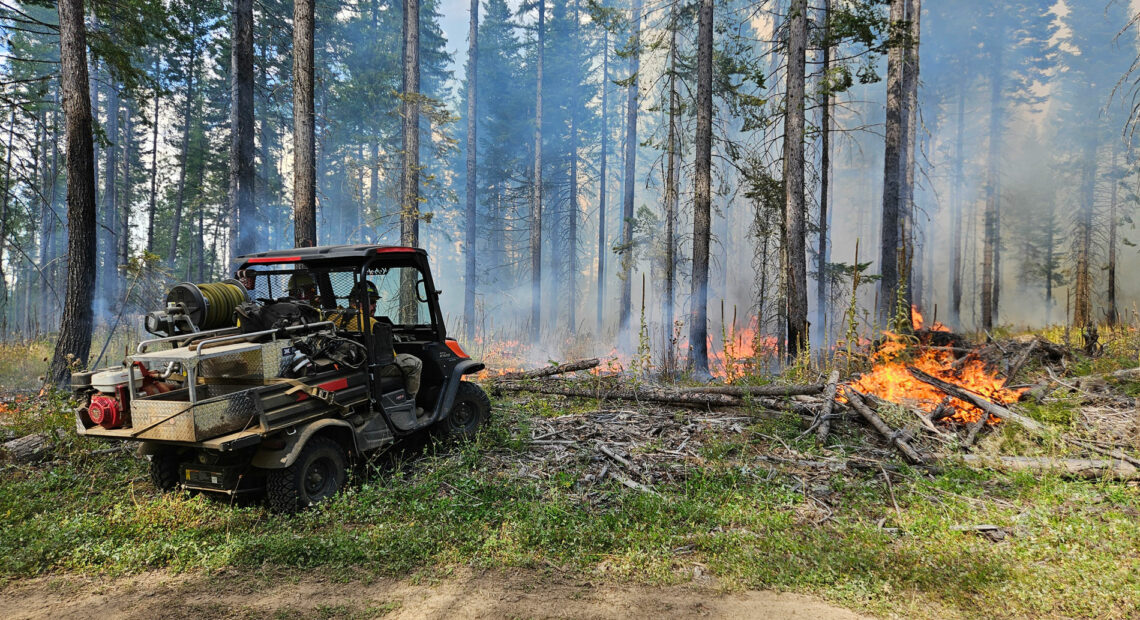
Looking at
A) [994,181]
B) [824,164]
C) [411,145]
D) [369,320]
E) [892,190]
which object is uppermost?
[994,181]

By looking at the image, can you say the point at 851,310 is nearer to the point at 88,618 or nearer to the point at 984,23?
the point at 88,618

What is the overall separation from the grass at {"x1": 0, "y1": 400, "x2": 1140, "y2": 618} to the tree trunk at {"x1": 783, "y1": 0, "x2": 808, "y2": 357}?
20.3 ft

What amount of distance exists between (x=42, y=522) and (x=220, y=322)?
217 cm

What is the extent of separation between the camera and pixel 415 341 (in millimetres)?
7145

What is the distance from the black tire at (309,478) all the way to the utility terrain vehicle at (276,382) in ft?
0.04

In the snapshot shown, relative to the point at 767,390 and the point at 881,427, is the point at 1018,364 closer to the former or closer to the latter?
the point at 881,427

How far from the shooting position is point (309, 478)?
17.2ft

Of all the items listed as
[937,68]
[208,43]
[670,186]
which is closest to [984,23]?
[937,68]

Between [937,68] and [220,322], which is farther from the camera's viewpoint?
[937,68]

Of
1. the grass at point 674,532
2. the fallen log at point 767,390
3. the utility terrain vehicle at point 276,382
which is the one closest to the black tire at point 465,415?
the utility terrain vehicle at point 276,382

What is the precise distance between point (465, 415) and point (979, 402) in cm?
674

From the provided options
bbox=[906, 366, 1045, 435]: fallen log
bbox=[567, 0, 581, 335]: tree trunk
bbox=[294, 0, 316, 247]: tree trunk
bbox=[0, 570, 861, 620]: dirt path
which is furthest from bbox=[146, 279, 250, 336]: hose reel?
bbox=[567, 0, 581, 335]: tree trunk

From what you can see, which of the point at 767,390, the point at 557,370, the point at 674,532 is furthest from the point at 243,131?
the point at 674,532

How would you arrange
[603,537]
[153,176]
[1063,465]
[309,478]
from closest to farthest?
[603,537] → [309,478] → [1063,465] → [153,176]
